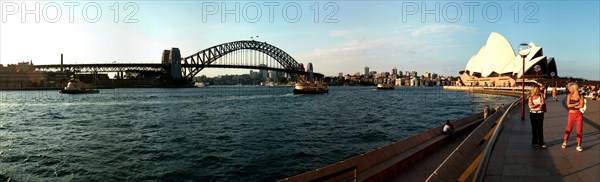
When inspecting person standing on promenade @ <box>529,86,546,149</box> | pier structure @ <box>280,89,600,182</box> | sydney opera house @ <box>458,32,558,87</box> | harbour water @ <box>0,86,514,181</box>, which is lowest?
harbour water @ <box>0,86,514,181</box>

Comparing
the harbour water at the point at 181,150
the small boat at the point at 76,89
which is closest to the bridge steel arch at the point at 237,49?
the small boat at the point at 76,89

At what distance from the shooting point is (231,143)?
44.9 ft

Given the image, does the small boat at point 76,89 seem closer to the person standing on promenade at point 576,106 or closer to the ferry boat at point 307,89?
the ferry boat at point 307,89

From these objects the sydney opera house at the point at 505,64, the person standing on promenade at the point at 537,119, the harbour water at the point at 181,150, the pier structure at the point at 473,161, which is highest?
the sydney opera house at the point at 505,64

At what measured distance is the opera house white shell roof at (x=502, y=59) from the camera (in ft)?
246

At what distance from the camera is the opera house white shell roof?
2950 inches

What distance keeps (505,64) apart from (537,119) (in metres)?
92.9

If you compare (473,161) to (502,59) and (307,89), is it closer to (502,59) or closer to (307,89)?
(307,89)

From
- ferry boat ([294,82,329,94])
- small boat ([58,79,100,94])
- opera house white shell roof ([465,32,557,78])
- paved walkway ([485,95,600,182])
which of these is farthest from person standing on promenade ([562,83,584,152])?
small boat ([58,79,100,94])

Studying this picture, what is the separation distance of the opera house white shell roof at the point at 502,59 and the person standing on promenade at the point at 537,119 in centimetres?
7778

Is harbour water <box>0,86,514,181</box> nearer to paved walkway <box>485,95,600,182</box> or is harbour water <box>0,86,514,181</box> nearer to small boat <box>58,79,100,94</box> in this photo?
paved walkway <box>485,95,600,182</box>

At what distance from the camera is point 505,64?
88.1 meters

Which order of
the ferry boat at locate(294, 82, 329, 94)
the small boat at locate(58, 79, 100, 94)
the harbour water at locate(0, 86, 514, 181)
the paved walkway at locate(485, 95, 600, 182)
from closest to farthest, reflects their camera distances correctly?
the paved walkway at locate(485, 95, 600, 182)
the harbour water at locate(0, 86, 514, 181)
the ferry boat at locate(294, 82, 329, 94)
the small boat at locate(58, 79, 100, 94)

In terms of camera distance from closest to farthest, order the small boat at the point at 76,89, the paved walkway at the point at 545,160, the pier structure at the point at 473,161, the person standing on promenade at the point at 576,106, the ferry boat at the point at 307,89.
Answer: the pier structure at the point at 473,161 < the paved walkway at the point at 545,160 < the person standing on promenade at the point at 576,106 < the ferry boat at the point at 307,89 < the small boat at the point at 76,89
